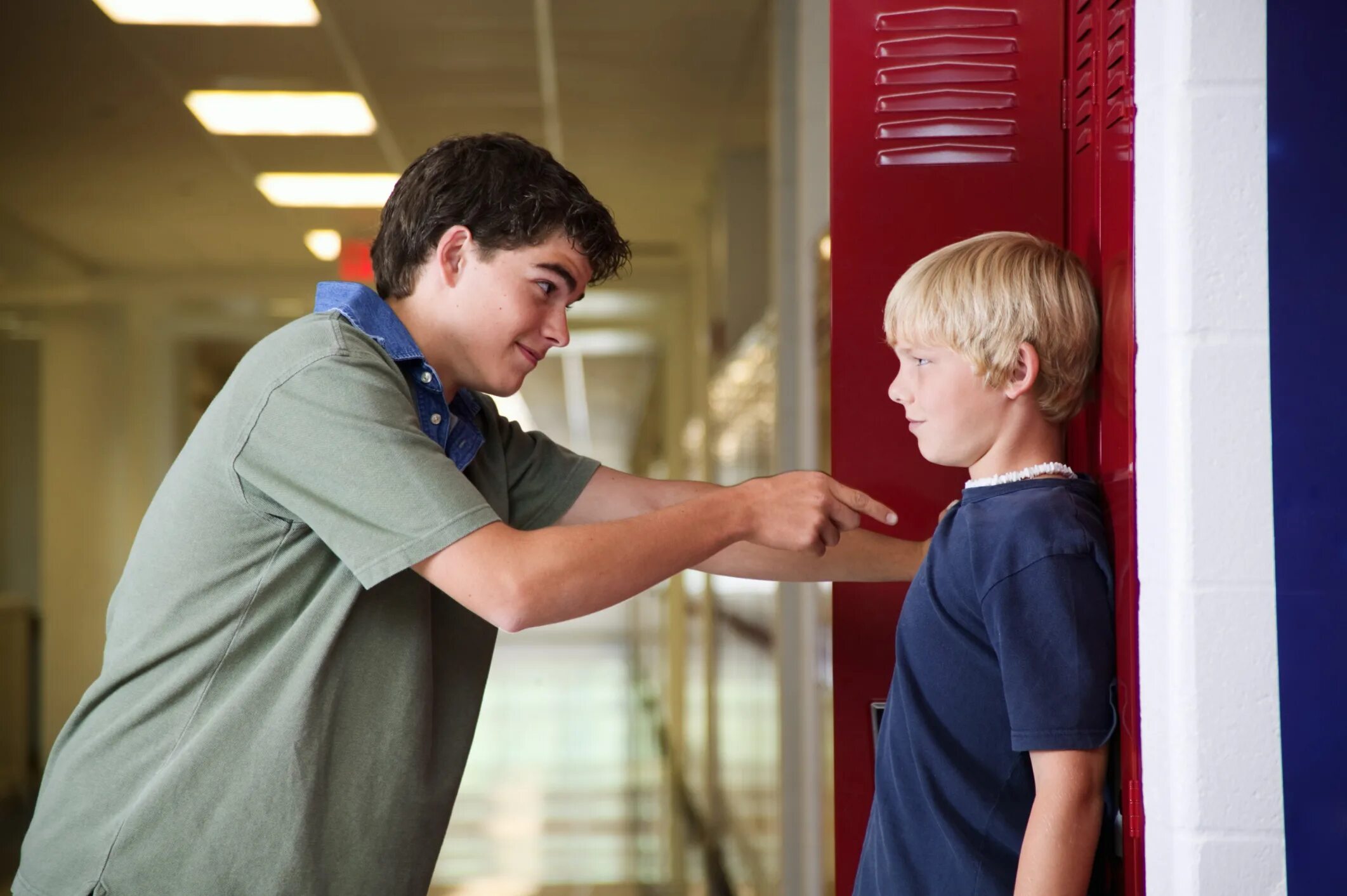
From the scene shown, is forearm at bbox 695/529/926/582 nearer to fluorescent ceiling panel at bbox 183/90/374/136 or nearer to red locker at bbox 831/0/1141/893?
red locker at bbox 831/0/1141/893

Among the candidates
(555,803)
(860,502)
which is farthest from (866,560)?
(555,803)

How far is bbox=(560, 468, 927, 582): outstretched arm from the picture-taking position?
1.44 metres

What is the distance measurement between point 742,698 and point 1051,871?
3.55 metres

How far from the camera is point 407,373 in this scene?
1413 millimetres

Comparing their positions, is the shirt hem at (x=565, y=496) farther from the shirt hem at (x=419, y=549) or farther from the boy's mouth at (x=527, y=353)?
the shirt hem at (x=419, y=549)

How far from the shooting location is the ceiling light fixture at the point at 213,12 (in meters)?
3.95

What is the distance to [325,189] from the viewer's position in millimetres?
6184

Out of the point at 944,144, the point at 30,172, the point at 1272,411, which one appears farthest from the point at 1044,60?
the point at 30,172

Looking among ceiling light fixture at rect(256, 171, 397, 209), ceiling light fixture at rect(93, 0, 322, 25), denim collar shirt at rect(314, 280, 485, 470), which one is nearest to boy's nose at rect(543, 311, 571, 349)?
denim collar shirt at rect(314, 280, 485, 470)

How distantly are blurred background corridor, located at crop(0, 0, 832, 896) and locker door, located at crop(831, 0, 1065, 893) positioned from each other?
0.62 meters

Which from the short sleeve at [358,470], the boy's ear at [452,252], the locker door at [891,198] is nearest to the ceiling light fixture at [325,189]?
the boy's ear at [452,252]

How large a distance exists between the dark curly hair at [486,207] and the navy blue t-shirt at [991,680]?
1.98 ft

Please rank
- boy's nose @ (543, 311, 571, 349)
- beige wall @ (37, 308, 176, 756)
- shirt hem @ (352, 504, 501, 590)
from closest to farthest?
shirt hem @ (352, 504, 501, 590), boy's nose @ (543, 311, 571, 349), beige wall @ (37, 308, 176, 756)

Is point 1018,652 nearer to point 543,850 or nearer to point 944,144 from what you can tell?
point 944,144
